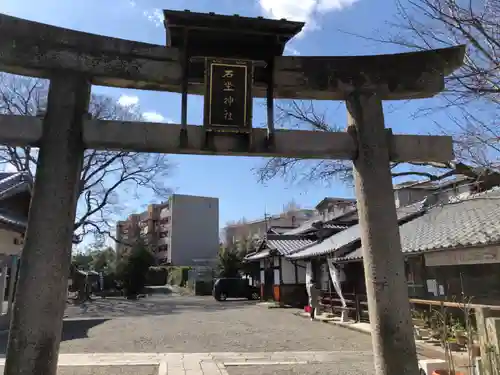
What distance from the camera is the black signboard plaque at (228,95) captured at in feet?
19.2

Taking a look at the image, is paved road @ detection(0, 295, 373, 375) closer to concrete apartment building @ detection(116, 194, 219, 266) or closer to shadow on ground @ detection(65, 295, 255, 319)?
shadow on ground @ detection(65, 295, 255, 319)

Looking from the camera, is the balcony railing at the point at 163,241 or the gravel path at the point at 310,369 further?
the balcony railing at the point at 163,241

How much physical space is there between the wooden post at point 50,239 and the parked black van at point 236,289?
28354mm

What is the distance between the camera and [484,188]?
15.8m

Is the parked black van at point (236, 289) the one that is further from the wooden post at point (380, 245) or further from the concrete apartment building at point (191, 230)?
the wooden post at point (380, 245)

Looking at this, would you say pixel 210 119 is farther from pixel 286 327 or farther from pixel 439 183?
pixel 286 327

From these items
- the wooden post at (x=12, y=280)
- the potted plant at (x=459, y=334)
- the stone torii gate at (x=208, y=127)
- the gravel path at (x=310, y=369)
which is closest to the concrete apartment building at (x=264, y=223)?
the wooden post at (x=12, y=280)

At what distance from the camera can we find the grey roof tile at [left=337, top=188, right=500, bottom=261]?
10.7 meters

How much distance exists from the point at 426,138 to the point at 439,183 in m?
4.95

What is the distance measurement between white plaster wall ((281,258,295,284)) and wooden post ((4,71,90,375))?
73.4 ft

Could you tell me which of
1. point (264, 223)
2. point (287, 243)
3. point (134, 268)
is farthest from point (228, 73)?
point (264, 223)

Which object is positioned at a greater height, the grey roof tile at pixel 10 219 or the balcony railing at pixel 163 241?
the balcony railing at pixel 163 241

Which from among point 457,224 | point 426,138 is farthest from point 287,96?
point 457,224

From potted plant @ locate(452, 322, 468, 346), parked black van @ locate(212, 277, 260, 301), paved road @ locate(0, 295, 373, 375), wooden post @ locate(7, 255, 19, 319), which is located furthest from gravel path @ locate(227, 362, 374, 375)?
parked black van @ locate(212, 277, 260, 301)
